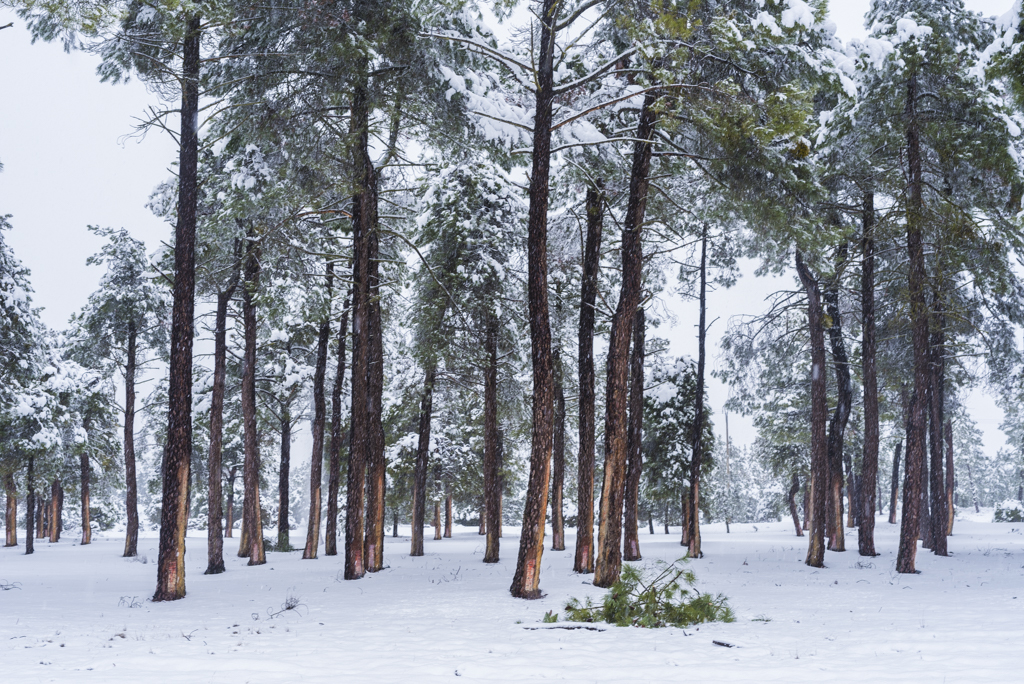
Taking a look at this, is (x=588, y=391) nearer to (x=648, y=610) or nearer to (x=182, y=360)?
(x=648, y=610)

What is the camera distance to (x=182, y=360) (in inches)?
470

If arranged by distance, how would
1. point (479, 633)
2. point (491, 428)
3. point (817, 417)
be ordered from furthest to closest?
point (491, 428), point (817, 417), point (479, 633)

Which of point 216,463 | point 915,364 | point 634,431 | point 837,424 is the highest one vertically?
point 915,364

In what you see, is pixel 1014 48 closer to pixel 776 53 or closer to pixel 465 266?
pixel 776 53

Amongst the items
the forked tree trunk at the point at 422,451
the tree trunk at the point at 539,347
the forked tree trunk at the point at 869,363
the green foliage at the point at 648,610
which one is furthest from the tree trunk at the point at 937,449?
the green foliage at the point at 648,610

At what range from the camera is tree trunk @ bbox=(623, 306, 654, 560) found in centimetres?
1977

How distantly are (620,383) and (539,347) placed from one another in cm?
194

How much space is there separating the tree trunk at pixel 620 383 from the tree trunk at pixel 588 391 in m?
1.93

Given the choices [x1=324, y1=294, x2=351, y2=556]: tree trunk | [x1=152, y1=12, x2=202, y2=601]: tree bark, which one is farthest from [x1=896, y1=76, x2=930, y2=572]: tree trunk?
[x1=152, y1=12, x2=202, y2=601]: tree bark

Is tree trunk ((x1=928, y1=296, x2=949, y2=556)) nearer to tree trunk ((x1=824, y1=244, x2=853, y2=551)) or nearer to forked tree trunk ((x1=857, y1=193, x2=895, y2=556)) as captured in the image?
tree trunk ((x1=824, y1=244, x2=853, y2=551))

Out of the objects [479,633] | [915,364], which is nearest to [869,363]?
[915,364]

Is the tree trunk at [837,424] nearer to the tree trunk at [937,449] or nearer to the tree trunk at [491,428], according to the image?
the tree trunk at [937,449]

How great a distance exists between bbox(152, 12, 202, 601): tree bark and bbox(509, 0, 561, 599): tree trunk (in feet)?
18.7

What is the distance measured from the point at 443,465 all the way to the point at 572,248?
16233mm
